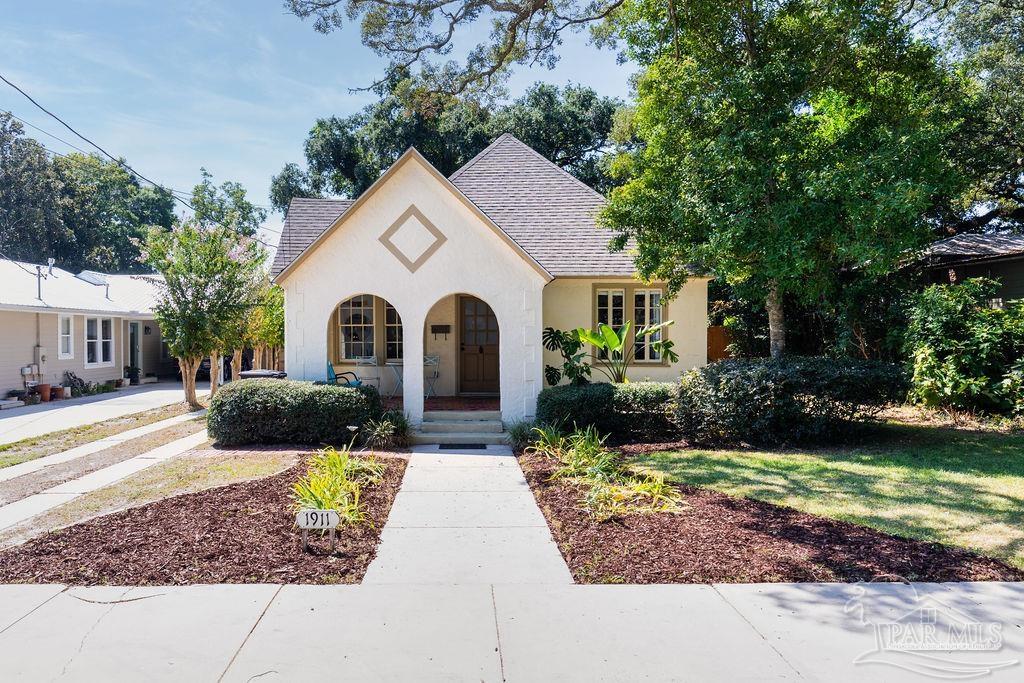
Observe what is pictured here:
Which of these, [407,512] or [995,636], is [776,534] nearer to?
[995,636]

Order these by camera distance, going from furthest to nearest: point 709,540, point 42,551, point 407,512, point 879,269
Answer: point 879,269
point 407,512
point 709,540
point 42,551

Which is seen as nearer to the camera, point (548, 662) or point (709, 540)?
point (548, 662)

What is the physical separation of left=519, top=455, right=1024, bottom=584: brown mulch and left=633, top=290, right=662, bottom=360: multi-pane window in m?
7.47

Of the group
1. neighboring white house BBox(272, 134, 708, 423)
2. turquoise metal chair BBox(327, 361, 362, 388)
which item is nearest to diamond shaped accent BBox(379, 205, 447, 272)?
neighboring white house BBox(272, 134, 708, 423)

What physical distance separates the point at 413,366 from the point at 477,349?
3683 mm

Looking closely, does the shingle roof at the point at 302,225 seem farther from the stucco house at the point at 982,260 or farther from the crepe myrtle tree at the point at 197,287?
the stucco house at the point at 982,260

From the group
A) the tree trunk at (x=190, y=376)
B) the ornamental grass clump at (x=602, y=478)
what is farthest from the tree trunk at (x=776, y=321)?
the tree trunk at (x=190, y=376)

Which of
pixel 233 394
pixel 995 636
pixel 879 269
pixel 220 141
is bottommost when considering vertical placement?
pixel 995 636

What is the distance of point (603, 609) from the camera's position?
4.60 meters

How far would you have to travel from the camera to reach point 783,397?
1038cm

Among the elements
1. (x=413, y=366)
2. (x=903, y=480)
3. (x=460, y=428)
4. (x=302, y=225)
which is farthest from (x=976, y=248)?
(x=302, y=225)

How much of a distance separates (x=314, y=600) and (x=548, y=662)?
198cm

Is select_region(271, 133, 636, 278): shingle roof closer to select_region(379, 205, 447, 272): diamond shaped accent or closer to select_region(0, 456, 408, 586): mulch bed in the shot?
select_region(379, 205, 447, 272): diamond shaped accent

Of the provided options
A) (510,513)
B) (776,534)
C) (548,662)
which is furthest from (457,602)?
(776,534)
